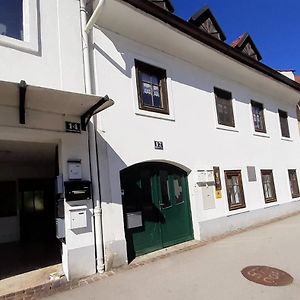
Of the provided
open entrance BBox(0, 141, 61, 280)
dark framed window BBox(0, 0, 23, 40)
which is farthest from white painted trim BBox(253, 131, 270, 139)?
dark framed window BBox(0, 0, 23, 40)

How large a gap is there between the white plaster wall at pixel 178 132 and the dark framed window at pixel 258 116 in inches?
9.7

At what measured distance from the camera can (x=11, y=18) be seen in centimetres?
559

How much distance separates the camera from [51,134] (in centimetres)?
549

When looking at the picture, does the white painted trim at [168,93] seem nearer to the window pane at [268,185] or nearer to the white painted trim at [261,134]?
the white painted trim at [261,134]

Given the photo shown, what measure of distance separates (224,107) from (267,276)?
624 centimetres

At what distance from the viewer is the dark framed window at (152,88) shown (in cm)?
734

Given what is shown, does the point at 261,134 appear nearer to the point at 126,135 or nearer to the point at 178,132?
the point at 178,132

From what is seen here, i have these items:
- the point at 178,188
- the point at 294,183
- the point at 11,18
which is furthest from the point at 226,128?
the point at 11,18

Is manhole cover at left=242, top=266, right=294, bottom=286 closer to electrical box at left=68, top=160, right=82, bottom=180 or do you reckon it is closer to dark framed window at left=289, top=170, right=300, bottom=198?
electrical box at left=68, top=160, right=82, bottom=180

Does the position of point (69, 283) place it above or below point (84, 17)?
below

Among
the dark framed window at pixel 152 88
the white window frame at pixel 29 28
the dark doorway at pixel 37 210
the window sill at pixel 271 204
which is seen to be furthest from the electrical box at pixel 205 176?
the dark doorway at pixel 37 210

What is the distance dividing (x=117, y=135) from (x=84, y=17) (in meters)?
2.63

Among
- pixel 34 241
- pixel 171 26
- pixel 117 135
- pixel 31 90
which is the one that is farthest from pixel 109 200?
pixel 34 241

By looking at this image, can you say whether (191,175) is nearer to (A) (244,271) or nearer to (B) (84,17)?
(A) (244,271)
